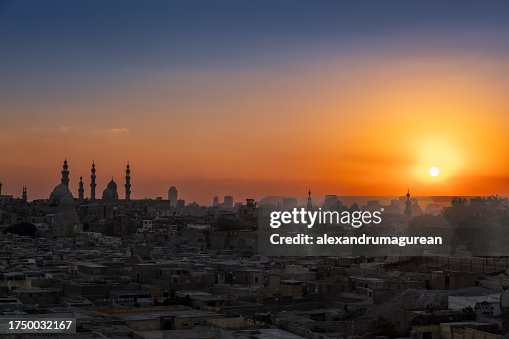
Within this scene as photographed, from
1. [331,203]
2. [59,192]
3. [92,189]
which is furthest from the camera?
[92,189]

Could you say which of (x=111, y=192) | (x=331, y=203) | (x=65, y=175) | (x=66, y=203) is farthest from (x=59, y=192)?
(x=331, y=203)

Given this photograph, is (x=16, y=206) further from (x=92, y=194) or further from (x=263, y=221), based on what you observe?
(x=263, y=221)

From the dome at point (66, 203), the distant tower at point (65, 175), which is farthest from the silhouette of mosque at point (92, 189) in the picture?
the dome at point (66, 203)

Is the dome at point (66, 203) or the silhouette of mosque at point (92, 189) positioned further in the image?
the silhouette of mosque at point (92, 189)

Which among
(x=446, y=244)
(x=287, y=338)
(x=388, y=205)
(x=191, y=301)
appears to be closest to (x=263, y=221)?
(x=446, y=244)

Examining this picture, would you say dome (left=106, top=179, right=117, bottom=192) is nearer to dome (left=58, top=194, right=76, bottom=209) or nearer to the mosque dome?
the mosque dome

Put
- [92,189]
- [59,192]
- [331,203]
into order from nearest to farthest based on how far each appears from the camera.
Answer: [331,203] → [59,192] → [92,189]

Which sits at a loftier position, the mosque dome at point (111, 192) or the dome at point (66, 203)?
the mosque dome at point (111, 192)

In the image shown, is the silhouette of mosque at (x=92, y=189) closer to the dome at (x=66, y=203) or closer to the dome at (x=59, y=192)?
the dome at (x=59, y=192)

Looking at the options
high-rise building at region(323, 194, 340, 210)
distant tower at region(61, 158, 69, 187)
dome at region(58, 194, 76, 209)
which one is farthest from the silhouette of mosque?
high-rise building at region(323, 194, 340, 210)

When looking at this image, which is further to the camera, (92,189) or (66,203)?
(92,189)

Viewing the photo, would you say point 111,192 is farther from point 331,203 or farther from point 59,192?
point 331,203
